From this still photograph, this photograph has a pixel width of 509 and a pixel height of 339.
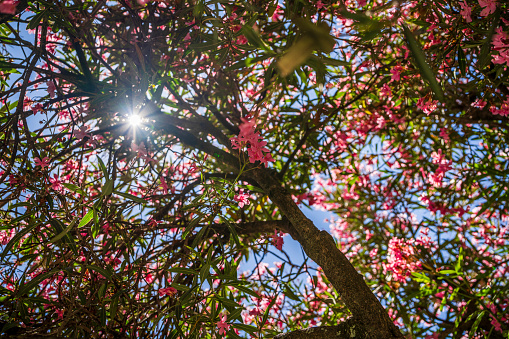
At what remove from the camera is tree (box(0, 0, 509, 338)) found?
3.01 feet

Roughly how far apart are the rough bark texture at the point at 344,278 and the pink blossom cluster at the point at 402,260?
107cm

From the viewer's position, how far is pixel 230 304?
984mm

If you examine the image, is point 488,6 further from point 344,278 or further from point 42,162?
point 42,162

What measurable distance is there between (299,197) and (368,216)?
839 mm

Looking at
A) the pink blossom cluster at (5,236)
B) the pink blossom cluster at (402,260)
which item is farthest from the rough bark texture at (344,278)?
the pink blossom cluster at (5,236)

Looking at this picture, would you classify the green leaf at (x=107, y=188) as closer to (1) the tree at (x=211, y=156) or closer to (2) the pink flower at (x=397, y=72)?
(1) the tree at (x=211, y=156)

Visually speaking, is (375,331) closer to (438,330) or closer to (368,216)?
(438,330)

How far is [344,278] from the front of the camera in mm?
917

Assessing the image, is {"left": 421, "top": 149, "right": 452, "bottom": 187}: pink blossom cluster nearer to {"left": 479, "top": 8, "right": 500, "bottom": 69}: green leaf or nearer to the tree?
the tree

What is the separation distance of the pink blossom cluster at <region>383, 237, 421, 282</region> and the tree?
0.02 m

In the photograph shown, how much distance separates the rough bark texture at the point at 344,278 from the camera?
828mm

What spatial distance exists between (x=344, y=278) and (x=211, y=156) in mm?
872

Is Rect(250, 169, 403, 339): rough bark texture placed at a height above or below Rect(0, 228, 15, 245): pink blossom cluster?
below

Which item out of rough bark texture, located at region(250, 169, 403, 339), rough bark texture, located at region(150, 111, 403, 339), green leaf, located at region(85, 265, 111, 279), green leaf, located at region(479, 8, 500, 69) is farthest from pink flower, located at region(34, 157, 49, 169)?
green leaf, located at region(479, 8, 500, 69)
